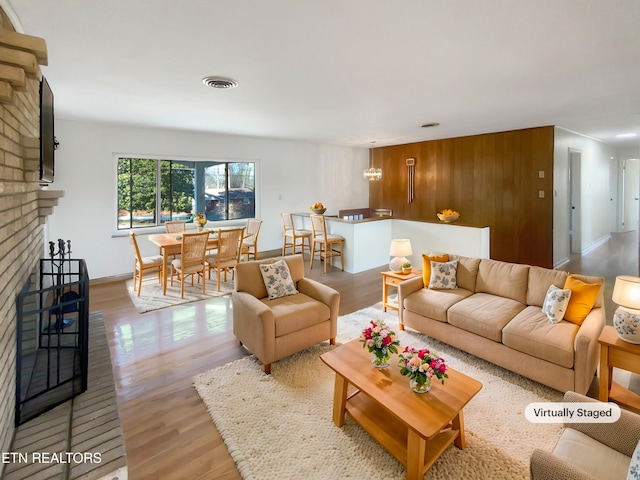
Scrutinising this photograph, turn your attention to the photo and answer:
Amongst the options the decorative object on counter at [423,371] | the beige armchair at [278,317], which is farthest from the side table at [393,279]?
the decorative object on counter at [423,371]

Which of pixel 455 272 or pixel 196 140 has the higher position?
pixel 196 140

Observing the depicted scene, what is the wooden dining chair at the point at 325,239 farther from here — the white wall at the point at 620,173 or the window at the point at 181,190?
the white wall at the point at 620,173

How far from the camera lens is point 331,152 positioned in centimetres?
813

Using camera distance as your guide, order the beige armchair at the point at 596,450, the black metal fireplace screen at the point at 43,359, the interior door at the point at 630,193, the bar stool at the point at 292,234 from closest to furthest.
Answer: the beige armchair at the point at 596,450 → the black metal fireplace screen at the point at 43,359 → the bar stool at the point at 292,234 → the interior door at the point at 630,193

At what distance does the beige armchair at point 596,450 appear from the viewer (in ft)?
4.31

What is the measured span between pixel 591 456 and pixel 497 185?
18.8ft

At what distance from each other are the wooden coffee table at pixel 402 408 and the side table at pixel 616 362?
3.36 ft

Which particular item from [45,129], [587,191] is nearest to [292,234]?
[45,129]

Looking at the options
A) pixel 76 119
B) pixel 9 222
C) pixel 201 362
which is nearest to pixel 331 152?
pixel 76 119

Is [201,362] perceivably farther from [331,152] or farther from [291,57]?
[331,152]

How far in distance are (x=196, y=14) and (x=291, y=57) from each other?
2.70ft

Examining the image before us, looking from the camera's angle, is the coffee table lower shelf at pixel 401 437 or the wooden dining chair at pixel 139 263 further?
the wooden dining chair at pixel 139 263

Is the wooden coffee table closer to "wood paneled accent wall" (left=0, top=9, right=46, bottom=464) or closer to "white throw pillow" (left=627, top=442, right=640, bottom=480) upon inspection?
"white throw pillow" (left=627, top=442, right=640, bottom=480)

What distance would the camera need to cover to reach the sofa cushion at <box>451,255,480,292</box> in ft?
11.6
